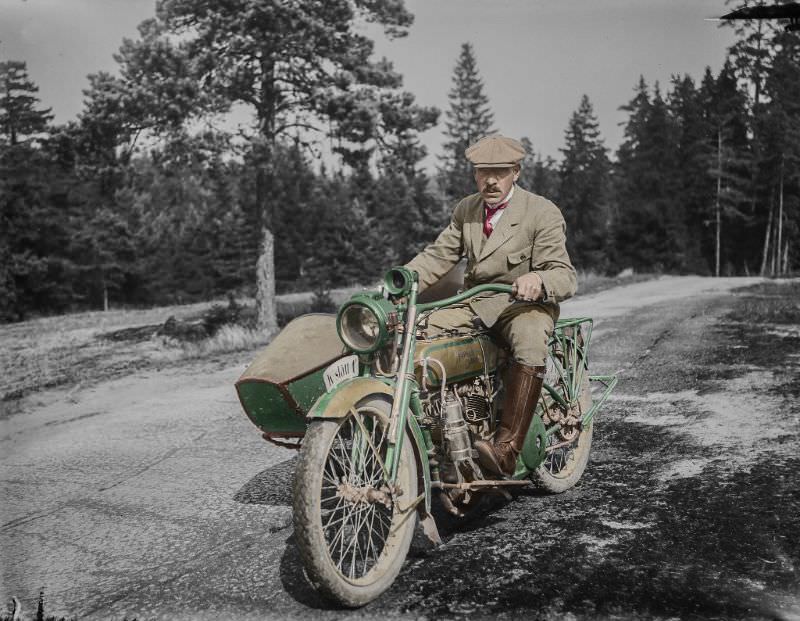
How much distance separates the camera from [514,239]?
12.8 feet

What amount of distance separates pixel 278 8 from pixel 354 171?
4.40 m

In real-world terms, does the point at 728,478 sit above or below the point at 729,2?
below

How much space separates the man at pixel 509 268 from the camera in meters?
3.54

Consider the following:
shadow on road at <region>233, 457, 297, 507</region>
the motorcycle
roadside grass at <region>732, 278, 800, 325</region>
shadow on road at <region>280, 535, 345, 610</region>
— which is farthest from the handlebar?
roadside grass at <region>732, 278, 800, 325</region>

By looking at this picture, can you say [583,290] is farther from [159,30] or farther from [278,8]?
[159,30]

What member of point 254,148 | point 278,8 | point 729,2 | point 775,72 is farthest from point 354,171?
point 775,72

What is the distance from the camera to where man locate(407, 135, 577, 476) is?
11.6 ft

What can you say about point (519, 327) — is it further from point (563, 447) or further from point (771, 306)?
point (771, 306)

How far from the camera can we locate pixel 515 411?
3545 millimetres

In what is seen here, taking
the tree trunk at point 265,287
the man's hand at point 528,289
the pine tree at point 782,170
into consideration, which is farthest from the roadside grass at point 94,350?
the pine tree at point 782,170

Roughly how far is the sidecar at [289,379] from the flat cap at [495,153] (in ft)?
3.86

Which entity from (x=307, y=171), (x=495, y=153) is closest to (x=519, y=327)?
(x=495, y=153)

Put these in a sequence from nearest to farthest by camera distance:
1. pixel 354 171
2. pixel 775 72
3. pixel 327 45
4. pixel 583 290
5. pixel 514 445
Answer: pixel 514 445 → pixel 327 45 → pixel 354 171 → pixel 583 290 → pixel 775 72


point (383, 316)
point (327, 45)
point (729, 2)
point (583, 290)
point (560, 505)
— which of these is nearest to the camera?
point (383, 316)
